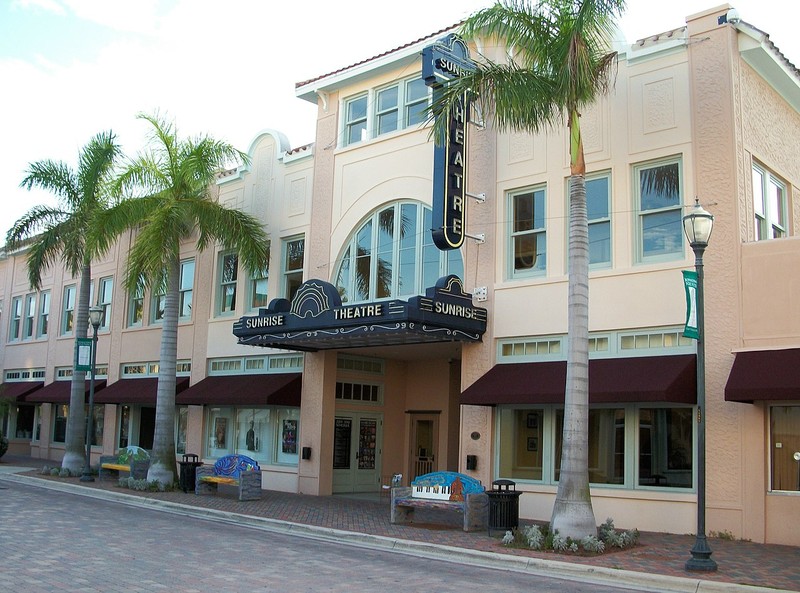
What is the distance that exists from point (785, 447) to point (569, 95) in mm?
6924

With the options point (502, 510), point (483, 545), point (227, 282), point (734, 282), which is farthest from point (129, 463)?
point (734, 282)

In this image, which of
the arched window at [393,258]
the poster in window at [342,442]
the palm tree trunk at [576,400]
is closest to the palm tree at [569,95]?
the palm tree trunk at [576,400]

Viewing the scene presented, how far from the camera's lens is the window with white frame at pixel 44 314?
117 feet

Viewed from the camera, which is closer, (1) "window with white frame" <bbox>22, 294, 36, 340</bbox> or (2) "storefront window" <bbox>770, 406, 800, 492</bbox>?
(2) "storefront window" <bbox>770, 406, 800, 492</bbox>

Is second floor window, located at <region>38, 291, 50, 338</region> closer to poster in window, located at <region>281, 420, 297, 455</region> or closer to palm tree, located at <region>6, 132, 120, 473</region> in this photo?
palm tree, located at <region>6, 132, 120, 473</region>

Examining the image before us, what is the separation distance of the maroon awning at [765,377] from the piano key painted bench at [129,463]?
14764 mm

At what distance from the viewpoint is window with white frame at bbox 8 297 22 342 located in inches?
1484

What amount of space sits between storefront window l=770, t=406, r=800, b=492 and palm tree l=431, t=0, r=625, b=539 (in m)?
3.56

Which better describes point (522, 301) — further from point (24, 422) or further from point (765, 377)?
point (24, 422)

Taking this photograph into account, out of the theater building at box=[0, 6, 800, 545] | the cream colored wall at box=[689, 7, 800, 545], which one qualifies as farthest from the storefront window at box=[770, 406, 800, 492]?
the cream colored wall at box=[689, 7, 800, 545]

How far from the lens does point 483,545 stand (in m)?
13.2

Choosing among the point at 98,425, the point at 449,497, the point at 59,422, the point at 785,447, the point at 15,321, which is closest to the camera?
the point at 785,447

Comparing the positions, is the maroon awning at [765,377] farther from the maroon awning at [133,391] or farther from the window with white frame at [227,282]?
the maroon awning at [133,391]

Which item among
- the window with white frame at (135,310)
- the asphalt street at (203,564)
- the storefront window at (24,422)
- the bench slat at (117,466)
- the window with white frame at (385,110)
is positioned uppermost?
the window with white frame at (385,110)
